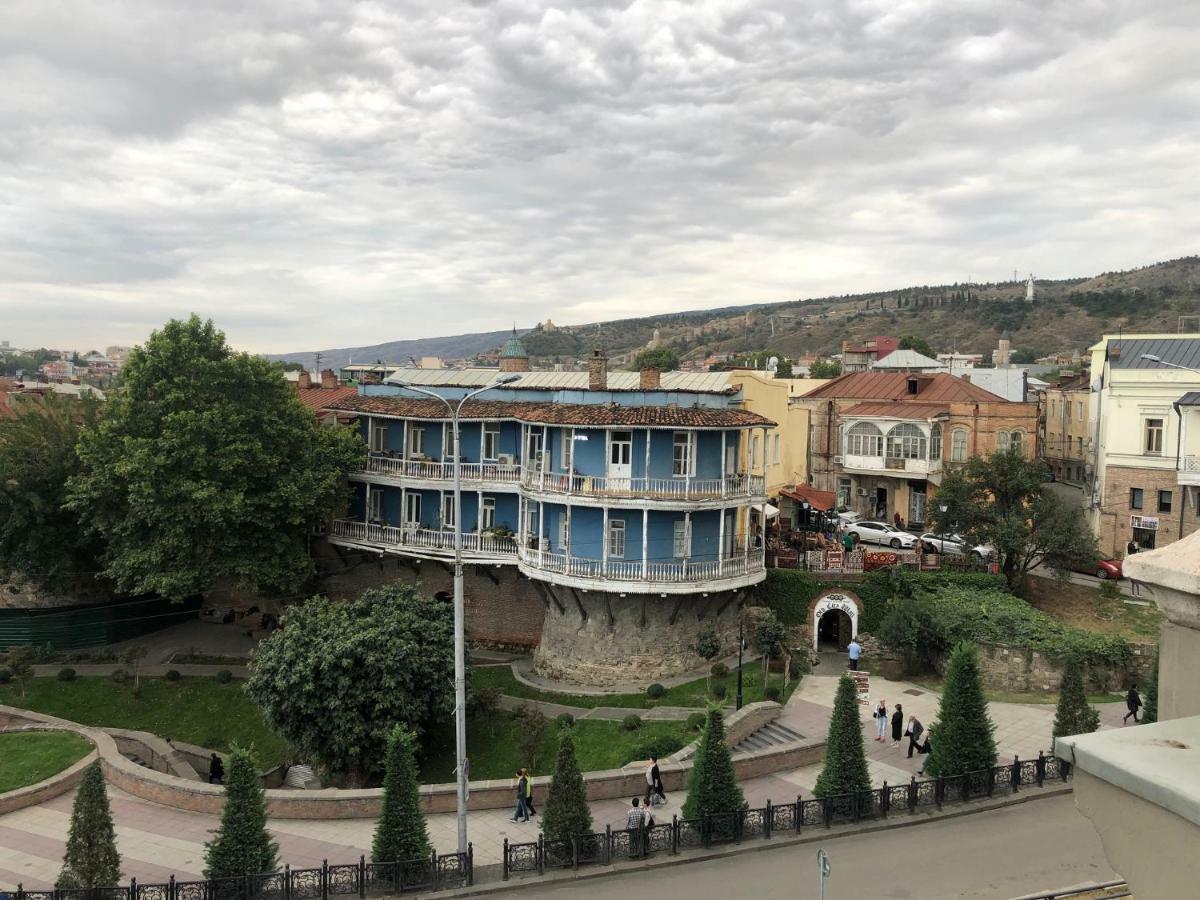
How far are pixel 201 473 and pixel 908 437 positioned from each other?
3352 cm

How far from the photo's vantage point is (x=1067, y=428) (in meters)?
57.4

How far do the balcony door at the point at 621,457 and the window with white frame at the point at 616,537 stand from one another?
137cm

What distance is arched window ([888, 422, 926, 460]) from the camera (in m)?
46.3

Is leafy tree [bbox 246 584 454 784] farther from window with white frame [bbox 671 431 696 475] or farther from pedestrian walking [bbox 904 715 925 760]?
pedestrian walking [bbox 904 715 925 760]

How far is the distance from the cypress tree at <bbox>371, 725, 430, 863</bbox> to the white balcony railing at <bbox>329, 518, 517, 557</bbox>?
658 inches

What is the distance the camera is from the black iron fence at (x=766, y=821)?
734 inches

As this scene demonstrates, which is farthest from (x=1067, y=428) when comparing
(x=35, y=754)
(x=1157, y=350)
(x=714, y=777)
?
(x=35, y=754)

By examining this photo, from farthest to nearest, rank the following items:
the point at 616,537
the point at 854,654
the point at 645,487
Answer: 1. the point at 616,537
2. the point at 645,487
3. the point at 854,654

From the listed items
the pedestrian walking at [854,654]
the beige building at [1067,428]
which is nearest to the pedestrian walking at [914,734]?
the pedestrian walking at [854,654]

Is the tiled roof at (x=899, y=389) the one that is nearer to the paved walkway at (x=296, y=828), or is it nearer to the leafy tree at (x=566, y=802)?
the paved walkway at (x=296, y=828)

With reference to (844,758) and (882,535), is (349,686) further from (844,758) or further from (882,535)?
(882,535)

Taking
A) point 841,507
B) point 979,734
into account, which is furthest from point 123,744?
point 841,507

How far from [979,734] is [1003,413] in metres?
28.9

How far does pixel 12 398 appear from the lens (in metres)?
41.5
